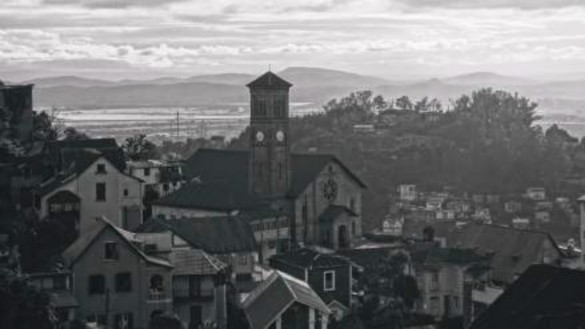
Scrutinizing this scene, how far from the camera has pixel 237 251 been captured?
48969 millimetres

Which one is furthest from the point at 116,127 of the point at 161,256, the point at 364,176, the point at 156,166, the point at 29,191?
the point at 161,256

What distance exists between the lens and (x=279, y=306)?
41.8m

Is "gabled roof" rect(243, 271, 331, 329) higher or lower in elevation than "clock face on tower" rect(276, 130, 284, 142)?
lower

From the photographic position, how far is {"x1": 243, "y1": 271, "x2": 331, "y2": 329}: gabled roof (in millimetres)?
41616

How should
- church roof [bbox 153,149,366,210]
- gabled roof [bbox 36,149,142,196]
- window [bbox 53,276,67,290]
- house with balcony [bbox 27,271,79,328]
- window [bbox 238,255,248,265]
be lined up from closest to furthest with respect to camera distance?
house with balcony [bbox 27,271,79,328], window [bbox 53,276,67,290], window [bbox 238,255,248,265], gabled roof [bbox 36,149,142,196], church roof [bbox 153,149,366,210]

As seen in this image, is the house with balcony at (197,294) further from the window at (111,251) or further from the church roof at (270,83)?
the church roof at (270,83)

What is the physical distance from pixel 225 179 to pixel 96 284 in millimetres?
27183

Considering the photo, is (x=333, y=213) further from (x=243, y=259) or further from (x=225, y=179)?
(x=243, y=259)

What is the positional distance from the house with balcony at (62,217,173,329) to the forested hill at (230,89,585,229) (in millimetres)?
54595

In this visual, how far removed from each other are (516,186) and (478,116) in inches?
1094

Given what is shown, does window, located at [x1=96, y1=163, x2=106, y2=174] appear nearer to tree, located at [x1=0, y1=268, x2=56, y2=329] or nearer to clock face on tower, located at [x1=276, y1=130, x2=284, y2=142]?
clock face on tower, located at [x1=276, y1=130, x2=284, y2=142]

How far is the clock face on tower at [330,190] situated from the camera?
65.8m

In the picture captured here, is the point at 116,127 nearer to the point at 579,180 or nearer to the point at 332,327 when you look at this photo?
the point at 579,180

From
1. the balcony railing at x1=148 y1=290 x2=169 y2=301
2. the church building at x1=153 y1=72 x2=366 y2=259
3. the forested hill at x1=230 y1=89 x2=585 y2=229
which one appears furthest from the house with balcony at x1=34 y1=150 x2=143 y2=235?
the forested hill at x1=230 y1=89 x2=585 y2=229
